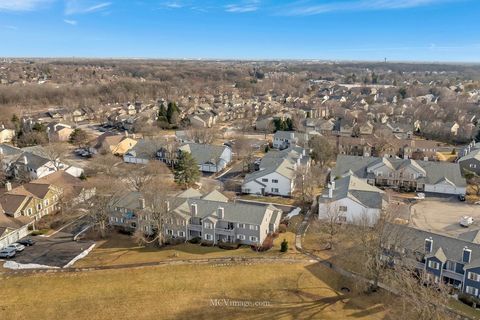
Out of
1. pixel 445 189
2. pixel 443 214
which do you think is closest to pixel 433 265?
pixel 443 214

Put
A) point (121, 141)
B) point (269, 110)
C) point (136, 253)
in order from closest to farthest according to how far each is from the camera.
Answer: point (136, 253), point (121, 141), point (269, 110)

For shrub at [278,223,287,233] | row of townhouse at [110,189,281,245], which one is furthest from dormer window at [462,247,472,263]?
row of townhouse at [110,189,281,245]

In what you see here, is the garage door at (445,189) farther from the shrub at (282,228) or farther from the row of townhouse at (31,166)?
the row of townhouse at (31,166)

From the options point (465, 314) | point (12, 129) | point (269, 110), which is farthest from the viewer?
point (269, 110)

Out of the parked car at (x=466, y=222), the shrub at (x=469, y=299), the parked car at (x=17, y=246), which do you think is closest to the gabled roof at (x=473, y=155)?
the parked car at (x=466, y=222)

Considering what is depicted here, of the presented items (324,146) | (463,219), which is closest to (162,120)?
(324,146)

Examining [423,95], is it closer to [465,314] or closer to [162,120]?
[162,120]

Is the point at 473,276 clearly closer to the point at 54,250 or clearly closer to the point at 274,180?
the point at 274,180

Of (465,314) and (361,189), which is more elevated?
(361,189)
